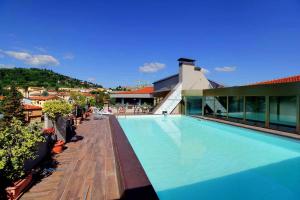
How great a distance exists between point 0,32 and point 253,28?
3036cm

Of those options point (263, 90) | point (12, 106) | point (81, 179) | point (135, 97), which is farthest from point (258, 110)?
point (12, 106)

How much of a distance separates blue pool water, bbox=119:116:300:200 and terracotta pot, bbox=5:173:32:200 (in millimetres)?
2898

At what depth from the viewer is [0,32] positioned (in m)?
24.6

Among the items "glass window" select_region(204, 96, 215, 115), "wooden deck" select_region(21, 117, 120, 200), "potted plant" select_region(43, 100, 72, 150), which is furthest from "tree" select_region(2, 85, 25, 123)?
"wooden deck" select_region(21, 117, 120, 200)

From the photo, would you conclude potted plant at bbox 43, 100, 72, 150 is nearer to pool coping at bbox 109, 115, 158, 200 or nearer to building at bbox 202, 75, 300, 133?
pool coping at bbox 109, 115, 158, 200

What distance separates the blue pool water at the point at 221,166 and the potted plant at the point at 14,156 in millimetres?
2979

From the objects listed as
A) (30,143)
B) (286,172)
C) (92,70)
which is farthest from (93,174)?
(92,70)

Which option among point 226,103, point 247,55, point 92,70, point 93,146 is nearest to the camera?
point 93,146

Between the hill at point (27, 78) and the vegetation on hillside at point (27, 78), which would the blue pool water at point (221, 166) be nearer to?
the vegetation on hillside at point (27, 78)

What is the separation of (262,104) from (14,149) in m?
13.7

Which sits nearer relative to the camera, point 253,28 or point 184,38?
point 253,28

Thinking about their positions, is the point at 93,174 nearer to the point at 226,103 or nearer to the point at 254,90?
the point at 254,90

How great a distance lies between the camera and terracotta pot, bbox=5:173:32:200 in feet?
11.5

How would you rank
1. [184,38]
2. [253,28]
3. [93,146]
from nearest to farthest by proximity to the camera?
[93,146] → [253,28] → [184,38]
